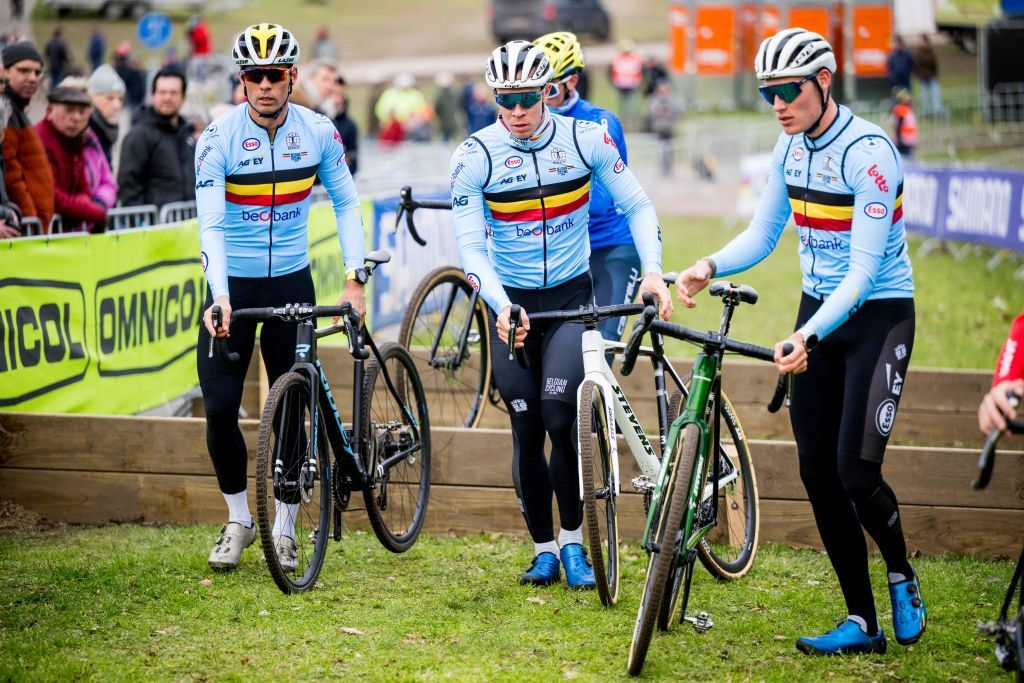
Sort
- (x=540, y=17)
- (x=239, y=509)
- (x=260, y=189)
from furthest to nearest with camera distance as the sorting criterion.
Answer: (x=540, y=17)
(x=239, y=509)
(x=260, y=189)

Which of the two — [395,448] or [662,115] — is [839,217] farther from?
[662,115]

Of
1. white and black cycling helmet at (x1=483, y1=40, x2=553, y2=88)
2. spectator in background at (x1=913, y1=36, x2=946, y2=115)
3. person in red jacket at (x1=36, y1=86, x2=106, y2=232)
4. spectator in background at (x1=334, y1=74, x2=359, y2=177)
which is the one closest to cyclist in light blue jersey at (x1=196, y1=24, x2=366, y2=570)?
white and black cycling helmet at (x1=483, y1=40, x2=553, y2=88)

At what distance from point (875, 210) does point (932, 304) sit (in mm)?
10644

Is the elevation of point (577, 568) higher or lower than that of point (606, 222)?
lower

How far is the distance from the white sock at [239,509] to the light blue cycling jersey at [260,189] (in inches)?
44.3

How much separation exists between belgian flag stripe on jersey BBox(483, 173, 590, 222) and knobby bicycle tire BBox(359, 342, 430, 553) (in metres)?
1.10

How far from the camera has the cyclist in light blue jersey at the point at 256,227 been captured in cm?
635

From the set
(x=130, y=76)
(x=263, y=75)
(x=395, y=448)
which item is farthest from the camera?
(x=130, y=76)

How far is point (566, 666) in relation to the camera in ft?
17.7

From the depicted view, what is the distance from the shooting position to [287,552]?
21.1 ft

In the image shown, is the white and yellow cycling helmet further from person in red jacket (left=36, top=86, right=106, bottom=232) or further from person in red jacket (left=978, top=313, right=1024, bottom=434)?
person in red jacket (left=978, top=313, right=1024, bottom=434)

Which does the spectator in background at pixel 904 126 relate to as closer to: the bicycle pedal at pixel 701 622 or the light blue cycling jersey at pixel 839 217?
the light blue cycling jersey at pixel 839 217

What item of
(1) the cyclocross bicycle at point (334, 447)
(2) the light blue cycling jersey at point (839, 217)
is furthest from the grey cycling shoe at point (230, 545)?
(2) the light blue cycling jersey at point (839, 217)

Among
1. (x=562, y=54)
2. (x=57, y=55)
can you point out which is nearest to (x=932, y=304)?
(x=562, y=54)
